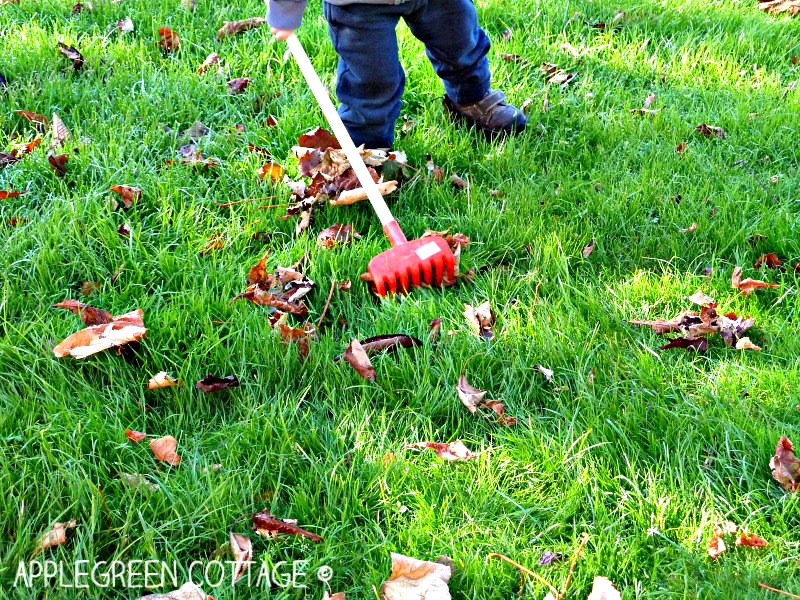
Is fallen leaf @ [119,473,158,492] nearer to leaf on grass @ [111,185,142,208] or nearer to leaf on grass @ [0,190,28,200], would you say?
leaf on grass @ [111,185,142,208]

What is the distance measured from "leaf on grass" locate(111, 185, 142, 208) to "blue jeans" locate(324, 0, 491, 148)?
930 mm

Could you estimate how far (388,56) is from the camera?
127 inches

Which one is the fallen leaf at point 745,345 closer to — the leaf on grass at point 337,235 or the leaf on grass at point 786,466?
the leaf on grass at point 786,466

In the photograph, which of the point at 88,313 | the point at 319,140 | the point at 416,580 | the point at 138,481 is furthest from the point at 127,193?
the point at 416,580

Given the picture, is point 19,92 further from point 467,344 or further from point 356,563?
point 356,563

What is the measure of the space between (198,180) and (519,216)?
130cm

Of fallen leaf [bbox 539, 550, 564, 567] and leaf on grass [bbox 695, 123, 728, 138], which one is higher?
leaf on grass [bbox 695, 123, 728, 138]

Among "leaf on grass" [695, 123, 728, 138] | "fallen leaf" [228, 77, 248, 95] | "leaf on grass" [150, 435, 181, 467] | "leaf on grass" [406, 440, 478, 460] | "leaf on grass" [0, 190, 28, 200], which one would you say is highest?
"fallen leaf" [228, 77, 248, 95]

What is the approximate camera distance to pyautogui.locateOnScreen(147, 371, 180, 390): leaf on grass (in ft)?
7.47

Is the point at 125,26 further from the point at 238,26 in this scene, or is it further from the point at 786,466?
the point at 786,466

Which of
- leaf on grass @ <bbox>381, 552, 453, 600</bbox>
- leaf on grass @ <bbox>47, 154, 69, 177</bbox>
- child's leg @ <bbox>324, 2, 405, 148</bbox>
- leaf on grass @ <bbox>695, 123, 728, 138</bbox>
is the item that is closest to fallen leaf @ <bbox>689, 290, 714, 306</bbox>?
leaf on grass @ <bbox>695, 123, 728, 138</bbox>

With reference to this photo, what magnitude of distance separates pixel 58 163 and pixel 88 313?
3.22 feet

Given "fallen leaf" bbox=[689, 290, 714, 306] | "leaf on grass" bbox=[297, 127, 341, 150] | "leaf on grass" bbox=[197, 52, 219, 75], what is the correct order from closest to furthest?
"fallen leaf" bbox=[689, 290, 714, 306], "leaf on grass" bbox=[297, 127, 341, 150], "leaf on grass" bbox=[197, 52, 219, 75]

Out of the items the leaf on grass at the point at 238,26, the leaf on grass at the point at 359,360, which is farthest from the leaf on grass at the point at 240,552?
the leaf on grass at the point at 238,26
